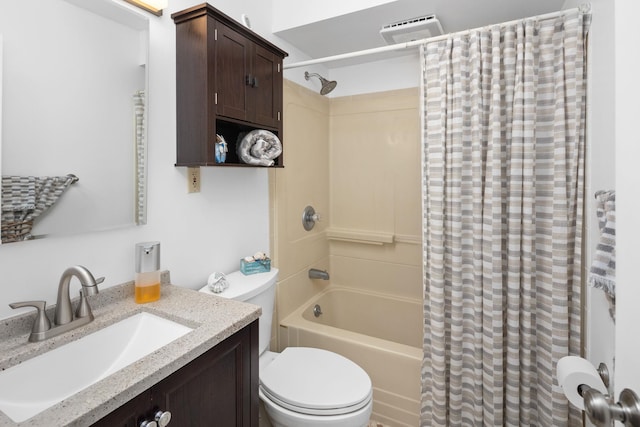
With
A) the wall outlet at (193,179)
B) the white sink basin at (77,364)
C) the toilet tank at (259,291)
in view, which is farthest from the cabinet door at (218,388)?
the wall outlet at (193,179)

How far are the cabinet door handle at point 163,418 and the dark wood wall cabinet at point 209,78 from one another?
848 millimetres

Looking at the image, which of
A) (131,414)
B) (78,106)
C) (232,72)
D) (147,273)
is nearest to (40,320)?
(147,273)

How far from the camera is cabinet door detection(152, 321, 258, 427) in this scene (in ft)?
2.76

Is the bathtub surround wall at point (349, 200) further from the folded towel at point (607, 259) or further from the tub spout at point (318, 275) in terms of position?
the folded towel at point (607, 259)

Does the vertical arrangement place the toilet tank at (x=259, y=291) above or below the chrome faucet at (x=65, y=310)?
below

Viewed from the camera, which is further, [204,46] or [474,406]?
[474,406]

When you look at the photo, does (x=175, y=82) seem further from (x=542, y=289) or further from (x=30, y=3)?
(x=542, y=289)

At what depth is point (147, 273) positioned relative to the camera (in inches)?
46.9

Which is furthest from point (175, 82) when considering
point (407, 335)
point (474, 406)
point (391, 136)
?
point (407, 335)

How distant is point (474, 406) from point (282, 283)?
121 cm

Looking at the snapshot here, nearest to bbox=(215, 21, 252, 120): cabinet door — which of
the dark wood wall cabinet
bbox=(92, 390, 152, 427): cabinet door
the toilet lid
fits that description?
the dark wood wall cabinet

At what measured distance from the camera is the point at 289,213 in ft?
7.16

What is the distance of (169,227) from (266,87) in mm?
789

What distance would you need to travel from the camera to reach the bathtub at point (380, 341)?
5.79 feet
